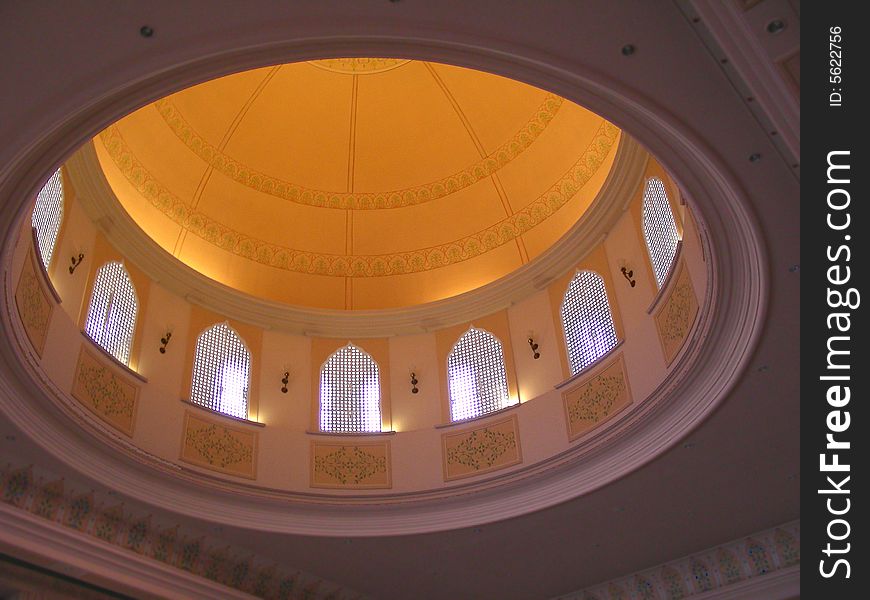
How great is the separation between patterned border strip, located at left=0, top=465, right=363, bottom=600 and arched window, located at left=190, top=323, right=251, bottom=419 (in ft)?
7.39

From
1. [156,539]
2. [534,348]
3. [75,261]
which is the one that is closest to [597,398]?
[534,348]

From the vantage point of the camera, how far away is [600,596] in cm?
1533

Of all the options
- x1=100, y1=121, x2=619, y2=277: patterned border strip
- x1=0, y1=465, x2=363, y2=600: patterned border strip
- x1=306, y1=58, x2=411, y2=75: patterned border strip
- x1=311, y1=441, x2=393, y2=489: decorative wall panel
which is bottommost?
x1=0, y1=465, x2=363, y2=600: patterned border strip

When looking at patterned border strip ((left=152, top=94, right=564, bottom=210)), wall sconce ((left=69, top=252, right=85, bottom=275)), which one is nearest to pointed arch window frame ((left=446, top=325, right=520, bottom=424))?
patterned border strip ((left=152, top=94, right=564, bottom=210))

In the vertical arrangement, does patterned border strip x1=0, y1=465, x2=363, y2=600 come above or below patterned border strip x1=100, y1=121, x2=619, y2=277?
below

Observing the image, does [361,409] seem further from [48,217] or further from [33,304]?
[48,217]

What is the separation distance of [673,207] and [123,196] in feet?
30.9

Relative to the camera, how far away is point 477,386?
1538cm

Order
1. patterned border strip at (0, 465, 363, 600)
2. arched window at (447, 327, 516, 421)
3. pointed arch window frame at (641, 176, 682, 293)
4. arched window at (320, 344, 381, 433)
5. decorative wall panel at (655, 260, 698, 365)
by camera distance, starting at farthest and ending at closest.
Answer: arched window at (320, 344, 381, 433) → arched window at (447, 327, 516, 421) → pointed arch window frame at (641, 176, 682, 293) → decorative wall panel at (655, 260, 698, 365) → patterned border strip at (0, 465, 363, 600)

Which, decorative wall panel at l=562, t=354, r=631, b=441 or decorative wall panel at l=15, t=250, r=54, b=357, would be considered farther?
decorative wall panel at l=562, t=354, r=631, b=441

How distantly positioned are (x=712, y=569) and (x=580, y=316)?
4922mm

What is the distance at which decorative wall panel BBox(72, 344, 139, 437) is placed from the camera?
481 inches

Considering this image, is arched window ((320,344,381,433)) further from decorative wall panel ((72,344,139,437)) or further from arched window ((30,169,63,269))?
arched window ((30,169,63,269))

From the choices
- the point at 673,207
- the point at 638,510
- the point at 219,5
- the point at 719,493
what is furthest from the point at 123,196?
the point at 719,493
